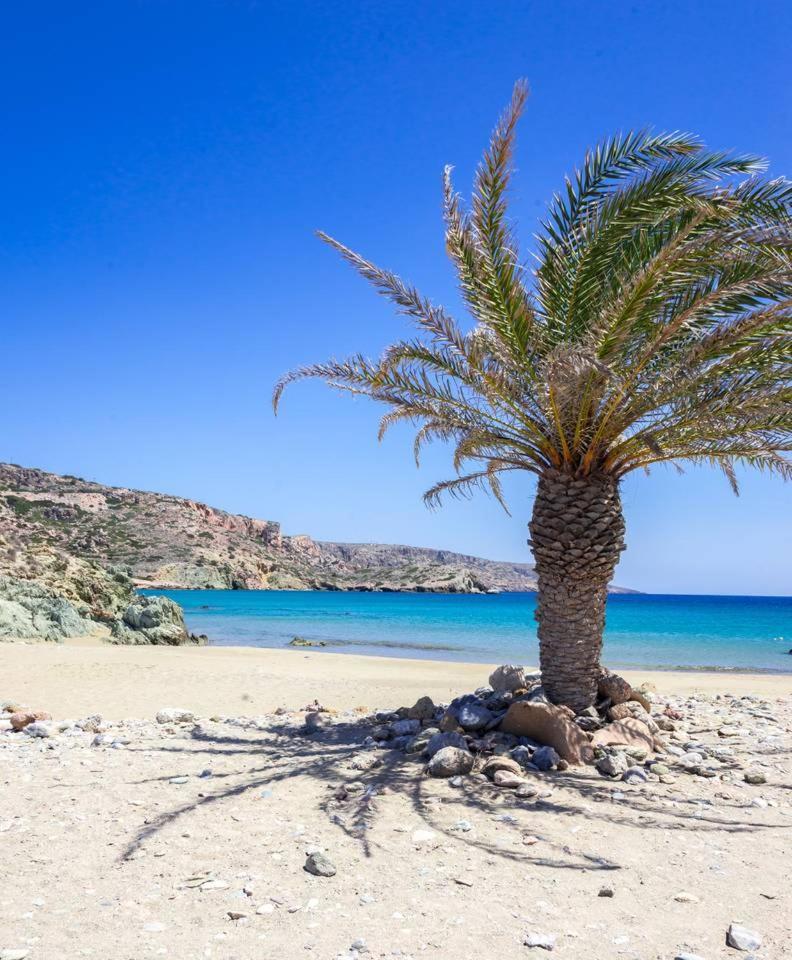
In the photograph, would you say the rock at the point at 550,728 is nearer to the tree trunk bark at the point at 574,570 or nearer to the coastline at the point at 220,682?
the tree trunk bark at the point at 574,570

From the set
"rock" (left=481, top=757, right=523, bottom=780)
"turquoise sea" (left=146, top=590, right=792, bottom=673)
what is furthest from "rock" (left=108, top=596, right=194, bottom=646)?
"rock" (left=481, top=757, right=523, bottom=780)

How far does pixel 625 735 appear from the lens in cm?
743

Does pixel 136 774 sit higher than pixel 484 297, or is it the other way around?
pixel 484 297

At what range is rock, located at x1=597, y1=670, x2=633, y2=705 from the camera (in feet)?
26.8

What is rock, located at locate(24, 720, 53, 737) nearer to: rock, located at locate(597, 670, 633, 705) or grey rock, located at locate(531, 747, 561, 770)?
grey rock, located at locate(531, 747, 561, 770)

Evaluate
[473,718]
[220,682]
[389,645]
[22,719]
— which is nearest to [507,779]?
[473,718]

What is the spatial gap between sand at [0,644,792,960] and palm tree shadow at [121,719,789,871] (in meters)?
0.02

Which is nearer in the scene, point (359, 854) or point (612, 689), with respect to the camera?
point (359, 854)

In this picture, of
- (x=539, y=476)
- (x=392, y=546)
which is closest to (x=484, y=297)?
(x=539, y=476)

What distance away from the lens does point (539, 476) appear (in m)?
8.07

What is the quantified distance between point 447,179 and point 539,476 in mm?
3374

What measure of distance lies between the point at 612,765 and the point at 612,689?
1746mm

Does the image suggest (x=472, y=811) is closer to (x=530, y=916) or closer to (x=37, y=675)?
(x=530, y=916)

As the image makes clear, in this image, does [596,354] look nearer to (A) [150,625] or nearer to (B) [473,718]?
(B) [473,718]
